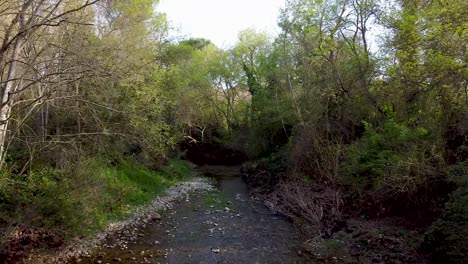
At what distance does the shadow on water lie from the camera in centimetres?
957

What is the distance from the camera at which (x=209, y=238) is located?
443 inches

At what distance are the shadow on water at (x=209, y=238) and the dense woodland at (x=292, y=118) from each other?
3.01 feet

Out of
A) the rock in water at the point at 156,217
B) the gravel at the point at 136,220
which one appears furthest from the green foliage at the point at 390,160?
the gravel at the point at 136,220

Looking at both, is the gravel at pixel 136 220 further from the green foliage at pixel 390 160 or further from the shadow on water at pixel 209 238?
the green foliage at pixel 390 160

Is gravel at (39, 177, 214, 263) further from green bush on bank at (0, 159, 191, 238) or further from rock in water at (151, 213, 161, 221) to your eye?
green bush on bank at (0, 159, 191, 238)

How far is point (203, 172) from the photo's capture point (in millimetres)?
28594

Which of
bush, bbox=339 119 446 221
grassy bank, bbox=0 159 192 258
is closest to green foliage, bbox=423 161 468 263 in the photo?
bush, bbox=339 119 446 221

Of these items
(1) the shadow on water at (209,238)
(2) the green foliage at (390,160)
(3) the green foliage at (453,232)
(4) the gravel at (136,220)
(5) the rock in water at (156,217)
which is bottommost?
(1) the shadow on water at (209,238)

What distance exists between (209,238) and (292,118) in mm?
11854

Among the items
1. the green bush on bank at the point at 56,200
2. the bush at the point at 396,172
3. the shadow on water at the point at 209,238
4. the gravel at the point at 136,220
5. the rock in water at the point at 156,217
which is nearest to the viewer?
the green bush on bank at the point at 56,200

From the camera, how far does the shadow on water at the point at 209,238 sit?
957cm

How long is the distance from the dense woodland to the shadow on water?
919mm

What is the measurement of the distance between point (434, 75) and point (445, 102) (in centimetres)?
125

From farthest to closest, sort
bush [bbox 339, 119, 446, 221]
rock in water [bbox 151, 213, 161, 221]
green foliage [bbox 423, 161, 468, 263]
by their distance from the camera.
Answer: rock in water [bbox 151, 213, 161, 221]
bush [bbox 339, 119, 446, 221]
green foliage [bbox 423, 161, 468, 263]
